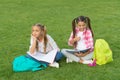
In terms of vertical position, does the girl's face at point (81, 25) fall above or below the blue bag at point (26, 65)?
above

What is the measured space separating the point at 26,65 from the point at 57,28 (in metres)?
2.85

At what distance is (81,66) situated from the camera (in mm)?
5047

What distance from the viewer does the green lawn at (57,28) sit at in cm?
478

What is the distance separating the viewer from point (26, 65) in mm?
4938

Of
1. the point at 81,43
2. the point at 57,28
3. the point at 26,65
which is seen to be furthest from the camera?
the point at 57,28

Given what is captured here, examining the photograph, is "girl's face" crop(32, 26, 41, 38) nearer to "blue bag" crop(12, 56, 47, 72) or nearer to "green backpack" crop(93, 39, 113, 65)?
"blue bag" crop(12, 56, 47, 72)

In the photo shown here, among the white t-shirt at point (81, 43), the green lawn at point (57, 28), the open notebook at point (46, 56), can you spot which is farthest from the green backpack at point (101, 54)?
the open notebook at point (46, 56)

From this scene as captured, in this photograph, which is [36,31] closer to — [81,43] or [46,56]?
[46,56]

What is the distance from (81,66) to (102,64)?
1.05 feet

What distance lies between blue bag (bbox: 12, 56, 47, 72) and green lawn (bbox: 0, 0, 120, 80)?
0.31 ft

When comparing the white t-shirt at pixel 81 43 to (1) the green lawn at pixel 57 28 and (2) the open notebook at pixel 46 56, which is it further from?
(2) the open notebook at pixel 46 56

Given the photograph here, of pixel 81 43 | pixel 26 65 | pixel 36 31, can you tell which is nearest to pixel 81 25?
pixel 81 43

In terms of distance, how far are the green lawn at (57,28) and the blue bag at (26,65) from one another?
0.10 meters

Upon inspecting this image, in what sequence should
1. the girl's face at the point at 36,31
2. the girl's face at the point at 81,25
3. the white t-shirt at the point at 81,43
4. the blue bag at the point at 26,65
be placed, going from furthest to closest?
the white t-shirt at the point at 81,43 < the girl's face at the point at 81,25 < the girl's face at the point at 36,31 < the blue bag at the point at 26,65
